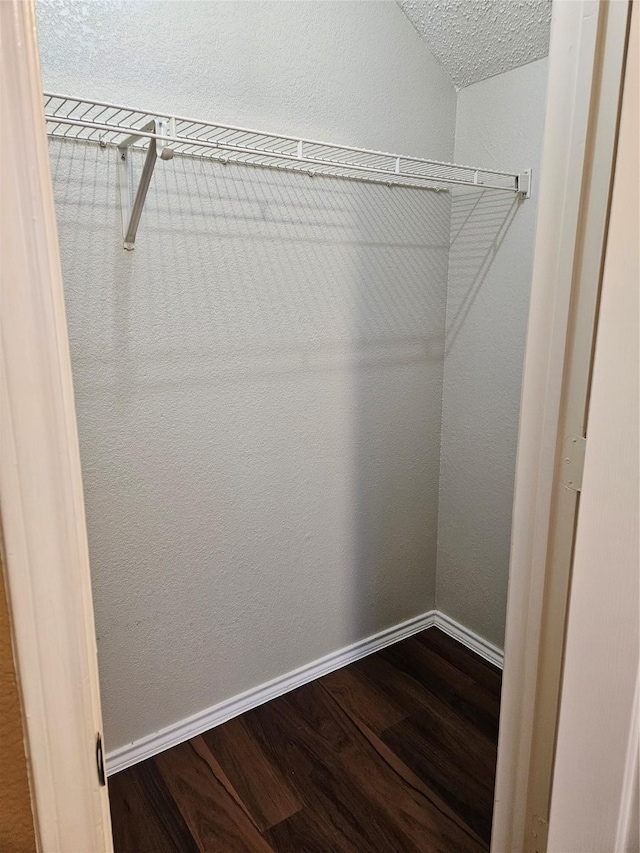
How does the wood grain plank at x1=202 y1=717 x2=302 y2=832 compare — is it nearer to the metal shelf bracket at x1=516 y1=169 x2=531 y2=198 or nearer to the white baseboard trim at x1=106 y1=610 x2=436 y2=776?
the white baseboard trim at x1=106 y1=610 x2=436 y2=776

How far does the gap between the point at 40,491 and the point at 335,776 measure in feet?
4.85

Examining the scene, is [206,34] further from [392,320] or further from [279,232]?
[392,320]

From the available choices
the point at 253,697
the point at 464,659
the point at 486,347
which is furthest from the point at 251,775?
the point at 486,347

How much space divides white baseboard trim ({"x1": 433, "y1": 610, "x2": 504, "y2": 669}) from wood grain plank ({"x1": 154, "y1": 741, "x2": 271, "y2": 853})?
3.38ft

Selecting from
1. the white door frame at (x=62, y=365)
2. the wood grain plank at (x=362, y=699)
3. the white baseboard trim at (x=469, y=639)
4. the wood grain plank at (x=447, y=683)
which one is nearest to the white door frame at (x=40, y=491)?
the white door frame at (x=62, y=365)

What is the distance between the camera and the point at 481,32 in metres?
1.70

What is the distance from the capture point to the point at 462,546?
220 cm

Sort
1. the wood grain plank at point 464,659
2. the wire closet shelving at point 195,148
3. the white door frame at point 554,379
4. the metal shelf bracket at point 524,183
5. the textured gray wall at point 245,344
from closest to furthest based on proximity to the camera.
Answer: the white door frame at point 554,379, the wire closet shelving at point 195,148, the textured gray wall at point 245,344, the metal shelf bracket at point 524,183, the wood grain plank at point 464,659

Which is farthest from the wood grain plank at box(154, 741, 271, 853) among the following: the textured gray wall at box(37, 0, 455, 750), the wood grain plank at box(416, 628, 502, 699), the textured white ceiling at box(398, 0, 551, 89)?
the textured white ceiling at box(398, 0, 551, 89)

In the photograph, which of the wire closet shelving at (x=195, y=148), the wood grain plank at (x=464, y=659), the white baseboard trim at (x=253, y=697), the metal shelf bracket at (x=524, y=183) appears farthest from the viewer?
the wood grain plank at (x=464, y=659)

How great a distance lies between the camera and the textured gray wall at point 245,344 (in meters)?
1.42

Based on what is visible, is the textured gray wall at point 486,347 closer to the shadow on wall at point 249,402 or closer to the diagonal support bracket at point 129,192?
the shadow on wall at point 249,402

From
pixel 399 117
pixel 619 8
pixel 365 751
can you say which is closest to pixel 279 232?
pixel 399 117

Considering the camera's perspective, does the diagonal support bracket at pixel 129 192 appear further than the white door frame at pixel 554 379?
Yes
